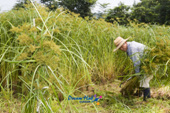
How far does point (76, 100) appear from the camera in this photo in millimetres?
1996

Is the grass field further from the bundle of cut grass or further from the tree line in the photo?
the tree line

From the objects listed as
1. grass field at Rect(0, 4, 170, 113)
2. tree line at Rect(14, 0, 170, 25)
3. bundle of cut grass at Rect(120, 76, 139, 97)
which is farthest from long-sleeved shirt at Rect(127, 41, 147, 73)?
tree line at Rect(14, 0, 170, 25)

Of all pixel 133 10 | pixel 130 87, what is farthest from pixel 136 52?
pixel 133 10

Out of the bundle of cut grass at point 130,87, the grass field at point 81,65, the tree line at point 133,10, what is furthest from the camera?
the tree line at point 133,10

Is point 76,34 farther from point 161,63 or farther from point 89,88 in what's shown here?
point 161,63

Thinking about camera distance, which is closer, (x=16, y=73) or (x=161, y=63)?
(x=161, y=63)

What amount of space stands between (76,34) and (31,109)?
155 centimetres

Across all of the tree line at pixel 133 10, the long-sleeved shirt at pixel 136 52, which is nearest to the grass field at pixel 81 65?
the long-sleeved shirt at pixel 136 52

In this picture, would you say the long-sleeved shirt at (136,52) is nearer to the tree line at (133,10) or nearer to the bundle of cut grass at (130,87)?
the bundle of cut grass at (130,87)

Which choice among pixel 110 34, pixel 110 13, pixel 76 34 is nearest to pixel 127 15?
pixel 110 13

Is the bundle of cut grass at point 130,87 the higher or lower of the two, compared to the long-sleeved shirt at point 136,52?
lower

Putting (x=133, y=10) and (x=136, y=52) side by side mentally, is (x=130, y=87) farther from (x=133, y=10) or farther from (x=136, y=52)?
(x=133, y=10)

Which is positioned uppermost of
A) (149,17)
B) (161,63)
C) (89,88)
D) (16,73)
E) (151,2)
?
(151,2)

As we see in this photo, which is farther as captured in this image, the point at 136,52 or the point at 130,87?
the point at 130,87
